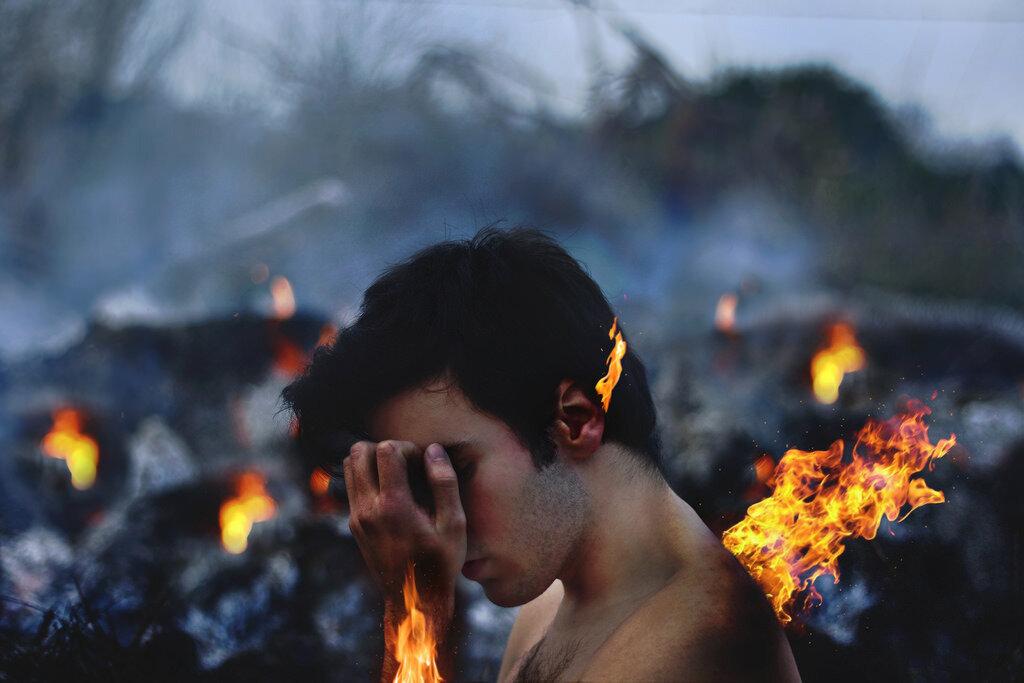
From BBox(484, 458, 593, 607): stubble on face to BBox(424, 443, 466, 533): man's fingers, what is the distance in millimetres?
154

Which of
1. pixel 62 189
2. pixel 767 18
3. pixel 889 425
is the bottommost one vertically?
pixel 889 425

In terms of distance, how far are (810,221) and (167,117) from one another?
11.7ft

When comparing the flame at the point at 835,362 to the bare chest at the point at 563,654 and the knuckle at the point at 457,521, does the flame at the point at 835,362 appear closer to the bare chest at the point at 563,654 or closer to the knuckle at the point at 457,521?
the bare chest at the point at 563,654

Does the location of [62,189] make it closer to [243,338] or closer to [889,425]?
[243,338]

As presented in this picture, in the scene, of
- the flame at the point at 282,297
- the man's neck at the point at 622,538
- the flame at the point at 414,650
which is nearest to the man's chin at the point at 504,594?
the man's neck at the point at 622,538

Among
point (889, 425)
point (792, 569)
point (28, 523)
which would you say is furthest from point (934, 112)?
point (28, 523)

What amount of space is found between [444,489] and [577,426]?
0.37m

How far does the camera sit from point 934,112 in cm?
362

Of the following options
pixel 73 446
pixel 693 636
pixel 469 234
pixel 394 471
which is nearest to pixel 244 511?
pixel 73 446

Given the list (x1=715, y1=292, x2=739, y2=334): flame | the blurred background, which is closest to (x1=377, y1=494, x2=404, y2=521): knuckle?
the blurred background

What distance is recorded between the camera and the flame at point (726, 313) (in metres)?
3.77

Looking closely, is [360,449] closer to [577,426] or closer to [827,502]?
[577,426]

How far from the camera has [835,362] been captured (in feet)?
12.2

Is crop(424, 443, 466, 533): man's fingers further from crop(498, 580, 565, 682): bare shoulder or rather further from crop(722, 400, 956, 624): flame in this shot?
crop(722, 400, 956, 624): flame
